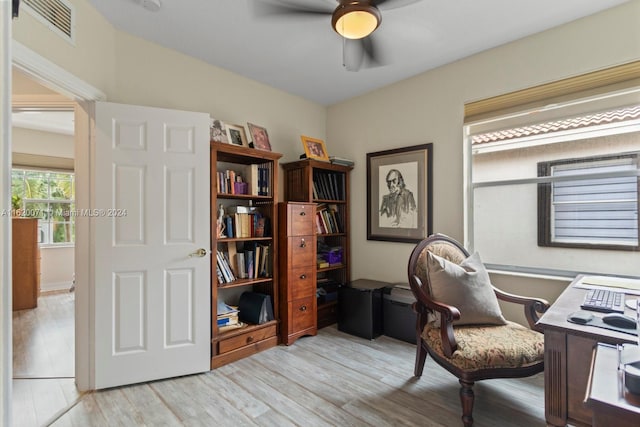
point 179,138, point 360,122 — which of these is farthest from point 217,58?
point 360,122

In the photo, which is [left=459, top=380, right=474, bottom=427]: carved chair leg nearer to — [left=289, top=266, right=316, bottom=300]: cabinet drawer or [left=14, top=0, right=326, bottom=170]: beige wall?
[left=289, top=266, right=316, bottom=300]: cabinet drawer

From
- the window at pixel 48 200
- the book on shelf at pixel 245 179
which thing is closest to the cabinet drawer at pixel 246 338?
the book on shelf at pixel 245 179

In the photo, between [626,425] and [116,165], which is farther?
[116,165]

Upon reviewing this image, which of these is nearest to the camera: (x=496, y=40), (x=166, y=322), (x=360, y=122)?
(x=166, y=322)

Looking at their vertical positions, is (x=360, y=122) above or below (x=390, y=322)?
above

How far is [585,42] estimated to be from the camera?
2.15 metres

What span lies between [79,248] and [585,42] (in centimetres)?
392

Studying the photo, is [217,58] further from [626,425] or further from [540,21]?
[626,425]

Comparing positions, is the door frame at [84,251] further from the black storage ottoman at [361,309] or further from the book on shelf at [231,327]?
the black storage ottoman at [361,309]

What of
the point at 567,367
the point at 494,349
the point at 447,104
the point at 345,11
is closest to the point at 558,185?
the point at 447,104

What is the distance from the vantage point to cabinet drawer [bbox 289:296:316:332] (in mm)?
2881

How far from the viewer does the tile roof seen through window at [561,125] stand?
213cm

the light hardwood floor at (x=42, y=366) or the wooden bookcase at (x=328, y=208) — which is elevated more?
the wooden bookcase at (x=328, y=208)

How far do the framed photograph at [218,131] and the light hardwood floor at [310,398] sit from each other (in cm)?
195
